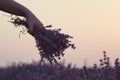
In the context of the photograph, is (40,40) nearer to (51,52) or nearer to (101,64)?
(51,52)

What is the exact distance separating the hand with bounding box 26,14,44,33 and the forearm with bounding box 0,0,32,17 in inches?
2.3

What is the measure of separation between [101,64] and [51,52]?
3.27 feet

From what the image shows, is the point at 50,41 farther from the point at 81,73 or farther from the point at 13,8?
the point at 81,73

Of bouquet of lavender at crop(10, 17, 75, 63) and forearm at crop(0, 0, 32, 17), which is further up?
forearm at crop(0, 0, 32, 17)

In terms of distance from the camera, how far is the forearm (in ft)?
14.5

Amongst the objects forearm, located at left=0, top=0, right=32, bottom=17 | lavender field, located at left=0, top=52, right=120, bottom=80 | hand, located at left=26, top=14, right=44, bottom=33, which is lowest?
lavender field, located at left=0, top=52, right=120, bottom=80

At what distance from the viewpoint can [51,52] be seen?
4.27 meters

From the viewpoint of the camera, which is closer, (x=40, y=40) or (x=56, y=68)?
(x=40, y=40)

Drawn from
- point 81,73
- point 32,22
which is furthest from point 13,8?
point 81,73

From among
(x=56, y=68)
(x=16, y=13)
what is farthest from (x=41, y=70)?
(x=16, y=13)

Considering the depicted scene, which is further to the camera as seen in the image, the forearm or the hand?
the forearm

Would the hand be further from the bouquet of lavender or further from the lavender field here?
the lavender field

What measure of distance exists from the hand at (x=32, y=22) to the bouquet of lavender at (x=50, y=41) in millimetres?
30

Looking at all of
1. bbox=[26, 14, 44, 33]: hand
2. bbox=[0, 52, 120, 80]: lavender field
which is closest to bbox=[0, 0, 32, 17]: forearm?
bbox=[26, 14, 44, 33]: hand
